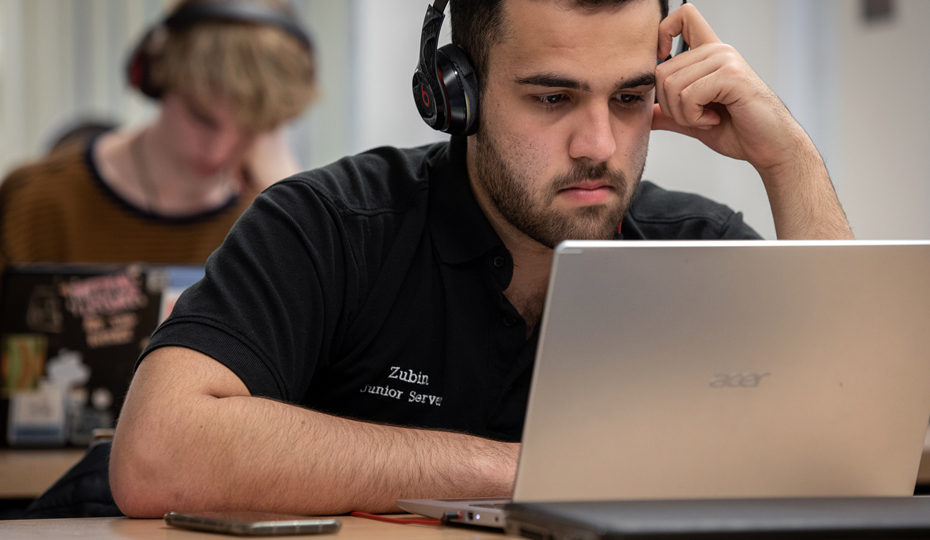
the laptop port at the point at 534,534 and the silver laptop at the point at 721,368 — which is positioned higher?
the silver laptop at the point at 721,368

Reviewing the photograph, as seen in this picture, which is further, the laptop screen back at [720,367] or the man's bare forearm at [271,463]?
the man's bare forearm at [271,463]

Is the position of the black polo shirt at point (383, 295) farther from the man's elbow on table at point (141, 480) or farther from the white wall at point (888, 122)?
the white wall at point (888, 122)

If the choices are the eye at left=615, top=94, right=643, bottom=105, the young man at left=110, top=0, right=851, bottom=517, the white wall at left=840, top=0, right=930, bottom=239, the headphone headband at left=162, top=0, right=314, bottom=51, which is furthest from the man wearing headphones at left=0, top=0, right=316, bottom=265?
the white wall at left=840, top=0, right=930, bottom=239

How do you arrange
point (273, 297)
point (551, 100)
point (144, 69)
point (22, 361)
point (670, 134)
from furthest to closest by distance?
point (670, 134), point (144, 69), point (22, 361), point (551, 100), point (273, 297)

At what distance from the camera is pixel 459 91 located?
1.16 meters

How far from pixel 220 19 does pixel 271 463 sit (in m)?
1.87

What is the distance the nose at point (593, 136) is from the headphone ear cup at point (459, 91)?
0.15m

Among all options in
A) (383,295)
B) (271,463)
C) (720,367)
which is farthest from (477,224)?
(720,367)

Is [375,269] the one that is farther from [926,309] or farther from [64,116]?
[64,116]

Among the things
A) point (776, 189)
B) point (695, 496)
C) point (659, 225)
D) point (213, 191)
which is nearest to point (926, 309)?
point (695, 496)

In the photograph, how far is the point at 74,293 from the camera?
5.08ft

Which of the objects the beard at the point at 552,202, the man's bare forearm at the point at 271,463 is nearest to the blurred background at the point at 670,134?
the beard at the point at 552,202

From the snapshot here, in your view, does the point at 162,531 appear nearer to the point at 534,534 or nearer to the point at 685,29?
the point at 534,534

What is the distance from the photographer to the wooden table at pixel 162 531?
0.69 meters
